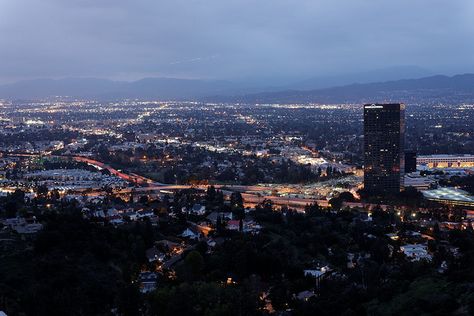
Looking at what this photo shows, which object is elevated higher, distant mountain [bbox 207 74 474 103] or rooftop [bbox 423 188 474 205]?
distant mountain [bbox 207 74 474 103]

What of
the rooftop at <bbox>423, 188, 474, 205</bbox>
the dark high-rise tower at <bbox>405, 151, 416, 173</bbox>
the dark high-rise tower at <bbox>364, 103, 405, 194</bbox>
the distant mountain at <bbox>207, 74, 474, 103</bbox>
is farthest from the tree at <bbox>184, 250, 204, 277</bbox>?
the distant mountain at <bbox>207, 74, 474, 103</bbox>

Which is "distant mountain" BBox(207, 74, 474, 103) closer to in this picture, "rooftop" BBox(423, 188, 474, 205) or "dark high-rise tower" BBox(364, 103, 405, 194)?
"dark high-rise tower" BBox(364, 103, 405, 194)

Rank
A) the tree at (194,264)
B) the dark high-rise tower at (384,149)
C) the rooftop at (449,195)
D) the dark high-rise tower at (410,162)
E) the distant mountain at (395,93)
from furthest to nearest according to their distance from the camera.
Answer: the distant mountain at (395,93) < the dark high-rise tower at (410,162) < the dark high-rise tower at (384,149) < the rooftop at (449,195) < the tree at (194,264)

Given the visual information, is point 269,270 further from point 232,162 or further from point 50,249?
point 232,162

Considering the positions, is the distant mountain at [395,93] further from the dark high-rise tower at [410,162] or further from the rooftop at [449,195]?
the rooftop at [449,195]

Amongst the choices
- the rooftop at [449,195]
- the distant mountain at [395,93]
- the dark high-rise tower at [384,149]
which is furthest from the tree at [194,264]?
the distant mountain at [395,93]
